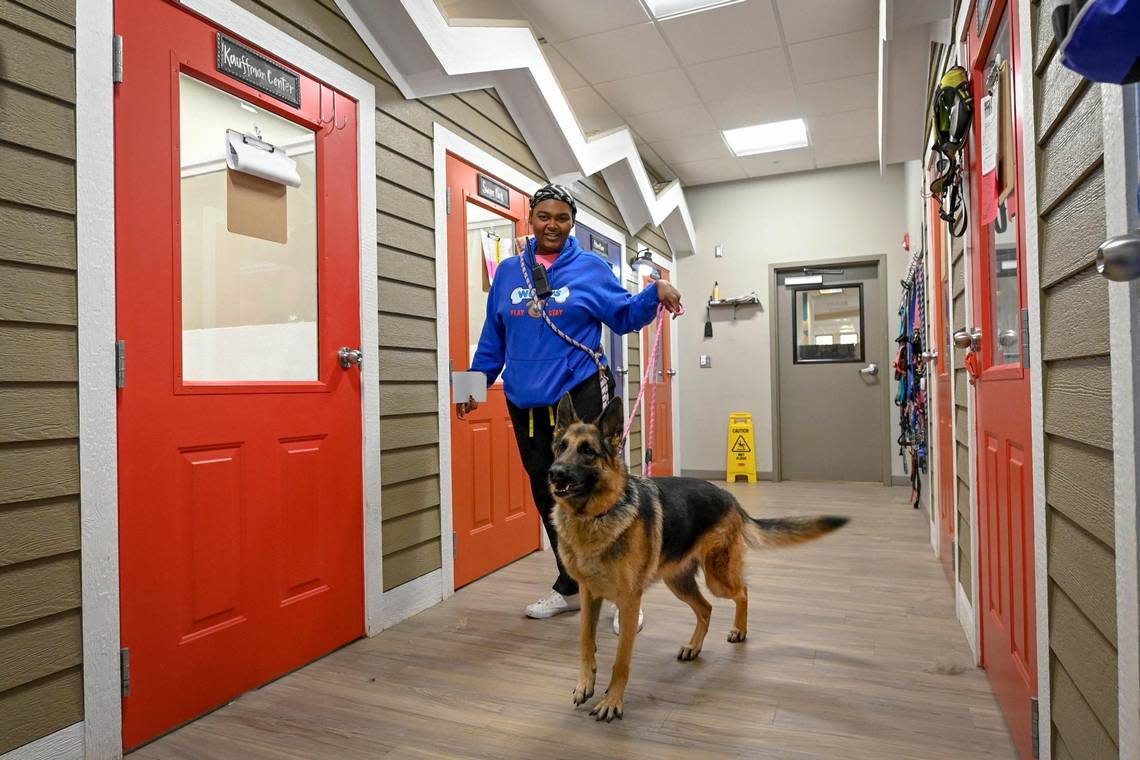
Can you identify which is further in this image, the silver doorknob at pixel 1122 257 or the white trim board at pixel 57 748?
the white trim board at pixel 57 748

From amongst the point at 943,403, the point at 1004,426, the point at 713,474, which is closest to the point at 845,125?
the point at 943,403

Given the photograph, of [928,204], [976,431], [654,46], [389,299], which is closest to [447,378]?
[389,299]

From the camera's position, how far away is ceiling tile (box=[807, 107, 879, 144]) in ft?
16.9

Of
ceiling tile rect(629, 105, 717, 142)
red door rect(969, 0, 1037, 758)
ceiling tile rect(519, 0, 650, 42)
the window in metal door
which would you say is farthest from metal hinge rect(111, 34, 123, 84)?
ceiling tile rect(629, 105, 717, 142)

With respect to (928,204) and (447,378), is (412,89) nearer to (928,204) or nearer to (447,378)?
(447,378)

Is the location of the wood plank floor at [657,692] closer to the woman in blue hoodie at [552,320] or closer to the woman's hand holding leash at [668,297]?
the woman in blue hoodie at [552,320]

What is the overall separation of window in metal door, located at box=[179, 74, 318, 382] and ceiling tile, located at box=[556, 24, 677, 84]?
227 centimetres

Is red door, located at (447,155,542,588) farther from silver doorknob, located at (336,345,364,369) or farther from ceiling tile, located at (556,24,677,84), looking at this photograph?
ceiling tile, located at (556,24,677,84)

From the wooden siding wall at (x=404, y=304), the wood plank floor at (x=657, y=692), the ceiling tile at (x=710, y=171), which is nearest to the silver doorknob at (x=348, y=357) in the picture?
the wooden siding wall at (x=404, y=304)

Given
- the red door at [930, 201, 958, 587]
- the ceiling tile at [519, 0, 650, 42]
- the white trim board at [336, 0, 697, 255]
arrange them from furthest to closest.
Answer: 1. the ceiling tile at [519, 0, 650, 42]
2. the red door at [930, 201, 958, 587]
3. the white trim board at [336, 0, 697, 255]

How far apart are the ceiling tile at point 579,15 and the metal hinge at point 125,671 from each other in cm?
343

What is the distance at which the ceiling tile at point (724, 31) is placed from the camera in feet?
12.1

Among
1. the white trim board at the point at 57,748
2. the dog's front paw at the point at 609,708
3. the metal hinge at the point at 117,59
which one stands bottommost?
the dog's front paw at the point at 609,708

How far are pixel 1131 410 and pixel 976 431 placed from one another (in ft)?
4.85
